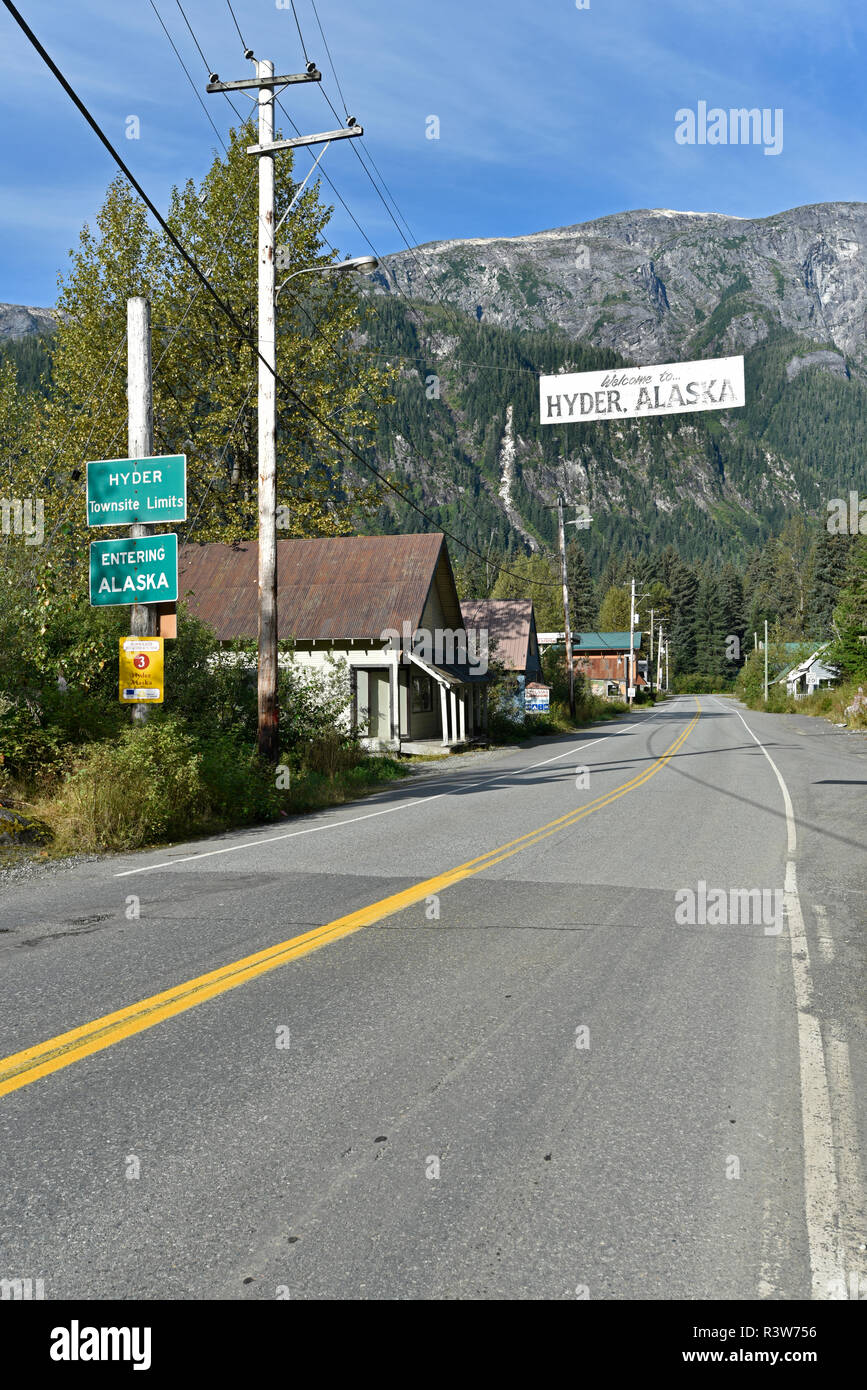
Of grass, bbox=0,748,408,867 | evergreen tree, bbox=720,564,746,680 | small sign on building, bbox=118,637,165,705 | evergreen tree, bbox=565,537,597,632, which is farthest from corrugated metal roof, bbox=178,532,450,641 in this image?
evergreen tree, bbox=720,564,746,680

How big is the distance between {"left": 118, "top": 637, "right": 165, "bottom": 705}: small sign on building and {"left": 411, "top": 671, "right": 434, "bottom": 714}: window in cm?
1943

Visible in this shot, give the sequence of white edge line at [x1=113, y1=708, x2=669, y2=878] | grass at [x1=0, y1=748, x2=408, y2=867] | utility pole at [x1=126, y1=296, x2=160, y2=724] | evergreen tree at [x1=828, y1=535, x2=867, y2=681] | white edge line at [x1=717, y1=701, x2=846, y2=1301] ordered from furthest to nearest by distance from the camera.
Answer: evergreen tree at [x1=828, y1=535, x2=867, y2=681]
utility pole at [x1=126, y1=296, x2=160, y2=724]
grass at [x1=0, y1=748, x2=408, y2=867]
white edge line at [x1=113, y1=708, x2=669, y2=878]
white edge line at [x1=717, y1=701, x2=846, y2=1301]

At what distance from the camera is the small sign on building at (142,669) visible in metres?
14.0

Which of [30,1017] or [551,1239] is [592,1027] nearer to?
[551,1239]

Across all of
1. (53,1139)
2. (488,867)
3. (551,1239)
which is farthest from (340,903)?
(551,1239)

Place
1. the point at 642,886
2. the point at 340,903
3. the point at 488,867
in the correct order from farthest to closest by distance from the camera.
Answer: the point at 488,867, the point at 642,886, the point at 340,903

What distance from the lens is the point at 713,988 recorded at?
610 cm

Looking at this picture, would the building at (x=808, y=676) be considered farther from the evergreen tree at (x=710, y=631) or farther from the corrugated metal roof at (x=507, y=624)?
the evergreen tree at (x=710, y=631)

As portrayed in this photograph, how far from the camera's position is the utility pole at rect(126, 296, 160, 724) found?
550 inches

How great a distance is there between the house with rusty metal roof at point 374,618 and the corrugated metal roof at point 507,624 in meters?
10.9

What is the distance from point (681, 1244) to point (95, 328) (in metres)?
38.5

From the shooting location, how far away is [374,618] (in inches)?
1217

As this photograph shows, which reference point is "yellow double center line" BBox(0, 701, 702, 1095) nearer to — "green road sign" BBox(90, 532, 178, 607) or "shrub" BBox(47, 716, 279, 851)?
"shrub" BBox(47, 716, 279, 851)

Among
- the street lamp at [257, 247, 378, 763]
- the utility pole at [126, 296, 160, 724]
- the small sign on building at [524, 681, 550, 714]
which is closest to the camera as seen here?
the utility pole at [126, 296, 160, 724]
